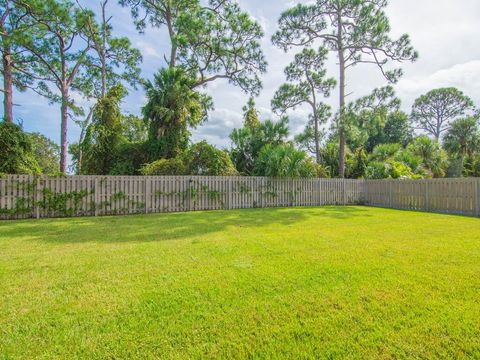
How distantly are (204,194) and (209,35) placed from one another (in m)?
11.5

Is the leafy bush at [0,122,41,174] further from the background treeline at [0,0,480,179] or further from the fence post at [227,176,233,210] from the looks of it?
the fence post at [227,176,233,210]

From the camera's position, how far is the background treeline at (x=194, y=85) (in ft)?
41.7

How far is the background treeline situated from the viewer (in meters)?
12.7

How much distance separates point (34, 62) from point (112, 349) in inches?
798

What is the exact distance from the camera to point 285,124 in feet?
50.6

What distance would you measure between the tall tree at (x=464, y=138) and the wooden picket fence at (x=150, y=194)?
17.9m

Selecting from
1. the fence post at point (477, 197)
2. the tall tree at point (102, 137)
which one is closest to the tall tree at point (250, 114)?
the tall tree at point (102, 137)

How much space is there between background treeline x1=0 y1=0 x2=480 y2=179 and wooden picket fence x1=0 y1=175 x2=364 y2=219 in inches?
39.4

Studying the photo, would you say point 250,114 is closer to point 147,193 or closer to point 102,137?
point 102,137

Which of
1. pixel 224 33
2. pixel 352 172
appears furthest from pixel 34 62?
pixel 352 172

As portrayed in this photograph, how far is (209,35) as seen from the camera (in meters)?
16.3

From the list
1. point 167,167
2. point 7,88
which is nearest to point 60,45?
point 7,88

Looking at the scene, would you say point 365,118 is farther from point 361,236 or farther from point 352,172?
point 361,236

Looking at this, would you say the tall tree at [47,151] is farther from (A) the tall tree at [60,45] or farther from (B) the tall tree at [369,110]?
(B) the tall tree at [369,110]
